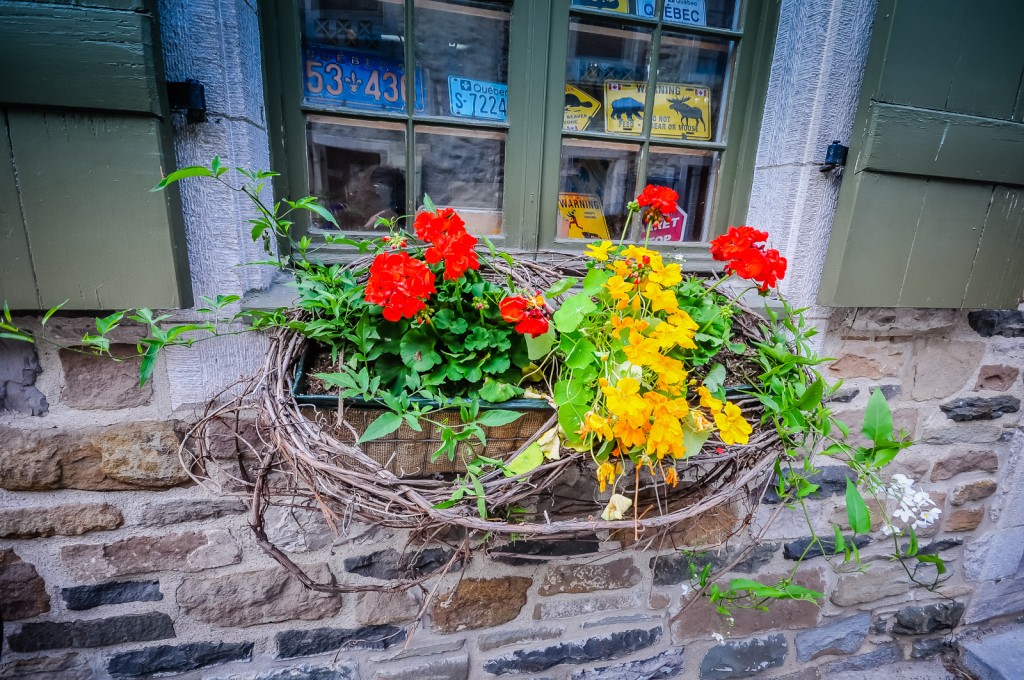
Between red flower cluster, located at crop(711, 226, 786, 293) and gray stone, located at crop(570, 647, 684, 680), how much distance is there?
1.13 m

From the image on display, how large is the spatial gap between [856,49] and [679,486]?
1.08m

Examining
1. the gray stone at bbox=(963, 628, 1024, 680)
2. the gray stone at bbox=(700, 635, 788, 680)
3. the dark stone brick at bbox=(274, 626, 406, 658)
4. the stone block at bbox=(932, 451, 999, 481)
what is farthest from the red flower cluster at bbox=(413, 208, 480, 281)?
the gray stone at bbox=(963, 628, 1024, 680)

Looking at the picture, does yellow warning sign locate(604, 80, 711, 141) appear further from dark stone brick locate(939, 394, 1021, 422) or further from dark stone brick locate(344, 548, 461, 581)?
dark stone brick locate(344, 548, 461, 581)

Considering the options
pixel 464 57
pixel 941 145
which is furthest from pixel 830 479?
pixel 464 57

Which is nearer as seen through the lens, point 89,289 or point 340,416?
point 340,416

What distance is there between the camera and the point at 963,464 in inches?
58.3

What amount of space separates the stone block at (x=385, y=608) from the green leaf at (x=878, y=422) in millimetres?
1031

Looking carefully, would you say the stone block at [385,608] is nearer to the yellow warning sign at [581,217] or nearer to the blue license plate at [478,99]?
the yellow warning sign at [581,217]

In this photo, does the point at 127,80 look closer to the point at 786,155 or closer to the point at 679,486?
the point at 679,486

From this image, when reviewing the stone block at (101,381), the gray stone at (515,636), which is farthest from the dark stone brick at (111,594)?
the gray stone at (515,636)

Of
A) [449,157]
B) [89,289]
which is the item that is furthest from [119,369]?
[449,157]

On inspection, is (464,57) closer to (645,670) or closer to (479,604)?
(479,604)

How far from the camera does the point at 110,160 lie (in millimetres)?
825

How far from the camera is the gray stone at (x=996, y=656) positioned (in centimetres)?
160
